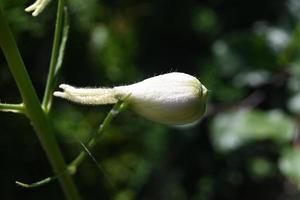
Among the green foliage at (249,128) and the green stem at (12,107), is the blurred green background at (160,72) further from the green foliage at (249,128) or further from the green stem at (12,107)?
the green stem at (12,107)

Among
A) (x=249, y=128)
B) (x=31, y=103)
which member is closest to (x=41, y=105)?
(x=31, y=103)

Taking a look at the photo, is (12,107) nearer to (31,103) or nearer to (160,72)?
(31,103)

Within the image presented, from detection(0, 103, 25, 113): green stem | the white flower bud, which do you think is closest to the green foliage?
the white flower bud

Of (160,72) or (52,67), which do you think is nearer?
(52,67)

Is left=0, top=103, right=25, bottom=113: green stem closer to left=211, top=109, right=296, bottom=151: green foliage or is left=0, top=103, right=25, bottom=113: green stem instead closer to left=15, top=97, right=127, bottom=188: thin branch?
left=15, top=97, right=127, bottom=188: thin branch

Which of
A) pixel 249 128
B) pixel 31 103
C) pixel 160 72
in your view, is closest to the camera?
pixel 31 103

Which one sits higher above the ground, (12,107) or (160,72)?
(12,107)

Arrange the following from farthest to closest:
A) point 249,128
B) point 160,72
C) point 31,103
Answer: point 160,72 → point 249,128 → point 31,103
